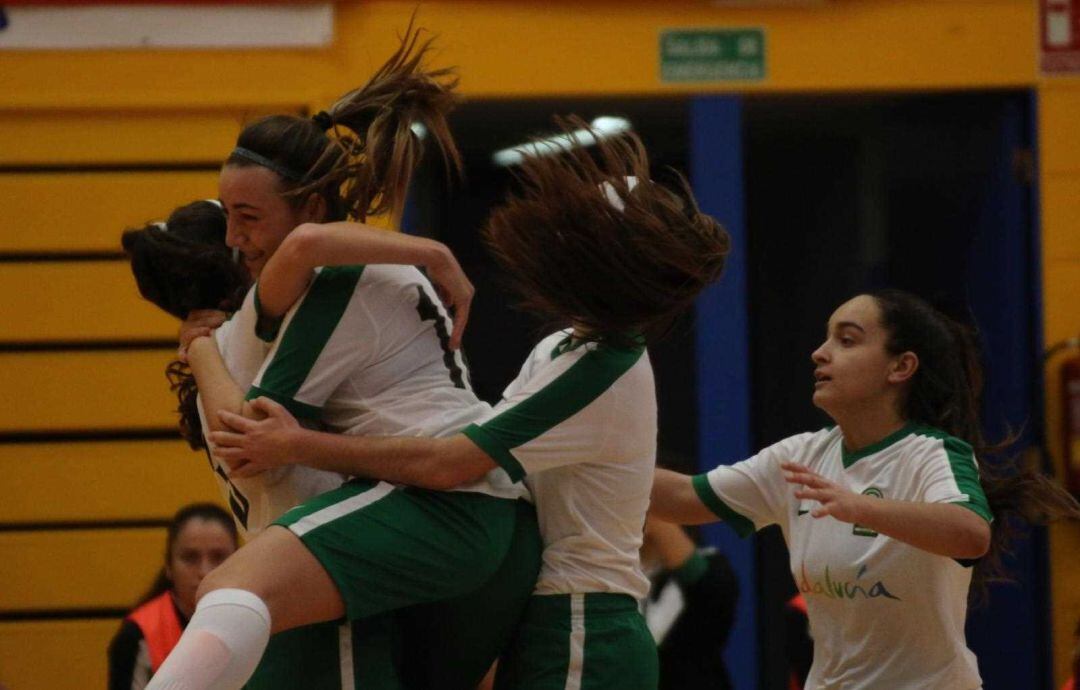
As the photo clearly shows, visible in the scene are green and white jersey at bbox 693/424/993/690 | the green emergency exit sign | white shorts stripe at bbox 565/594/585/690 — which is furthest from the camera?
the green emergency exit sign

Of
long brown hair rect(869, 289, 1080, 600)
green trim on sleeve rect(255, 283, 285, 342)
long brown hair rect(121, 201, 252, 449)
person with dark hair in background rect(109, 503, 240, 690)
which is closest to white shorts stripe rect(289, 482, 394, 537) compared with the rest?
green trim on sleeve rect(255, 283, 285, 342)

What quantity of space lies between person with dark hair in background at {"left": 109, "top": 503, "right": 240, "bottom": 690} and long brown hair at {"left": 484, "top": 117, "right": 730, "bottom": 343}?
1693 millimetres

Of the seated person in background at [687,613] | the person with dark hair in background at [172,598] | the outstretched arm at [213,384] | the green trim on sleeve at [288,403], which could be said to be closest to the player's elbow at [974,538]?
the green trim on sleeve at [288,403]

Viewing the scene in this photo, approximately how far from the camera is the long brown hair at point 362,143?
291 cm

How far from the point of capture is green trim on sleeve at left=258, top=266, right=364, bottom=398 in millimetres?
2748

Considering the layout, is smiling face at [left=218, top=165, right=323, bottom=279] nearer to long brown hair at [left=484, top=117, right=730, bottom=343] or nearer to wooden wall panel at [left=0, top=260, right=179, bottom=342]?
long brown hair at [left=484, top=117, right=730, bottom=343]

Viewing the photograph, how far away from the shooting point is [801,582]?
3379 mm

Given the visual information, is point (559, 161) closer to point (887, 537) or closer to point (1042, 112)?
point (887, 537)

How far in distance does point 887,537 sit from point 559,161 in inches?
39.0

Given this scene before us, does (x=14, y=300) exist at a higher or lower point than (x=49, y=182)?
lower

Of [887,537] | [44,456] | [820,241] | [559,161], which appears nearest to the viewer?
[559,161]

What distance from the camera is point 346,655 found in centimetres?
277

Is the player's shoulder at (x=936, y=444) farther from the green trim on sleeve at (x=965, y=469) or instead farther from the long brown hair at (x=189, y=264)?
the long brown hair at (x=189, y=264)

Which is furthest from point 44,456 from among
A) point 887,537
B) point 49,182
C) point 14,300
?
point 887,537
